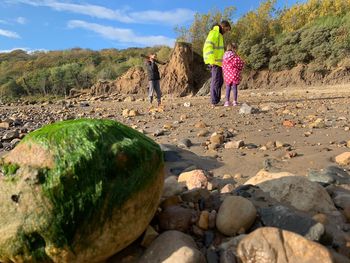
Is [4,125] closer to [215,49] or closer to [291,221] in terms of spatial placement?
[215,49]

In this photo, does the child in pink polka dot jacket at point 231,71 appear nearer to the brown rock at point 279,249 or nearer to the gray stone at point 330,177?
the gray stone at point 330,177

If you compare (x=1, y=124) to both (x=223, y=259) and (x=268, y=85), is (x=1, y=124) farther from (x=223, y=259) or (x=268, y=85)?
(x=268, y=85)

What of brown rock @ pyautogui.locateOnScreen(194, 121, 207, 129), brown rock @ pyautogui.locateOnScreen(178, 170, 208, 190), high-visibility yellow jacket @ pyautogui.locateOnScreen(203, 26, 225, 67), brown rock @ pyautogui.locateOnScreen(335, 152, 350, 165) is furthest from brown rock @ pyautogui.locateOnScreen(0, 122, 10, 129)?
brown rock @ pyautogui.locateOnScreen(335, 152, 350, 165)

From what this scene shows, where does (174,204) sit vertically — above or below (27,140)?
below

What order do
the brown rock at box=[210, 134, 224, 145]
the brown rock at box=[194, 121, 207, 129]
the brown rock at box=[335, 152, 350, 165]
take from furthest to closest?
the brown rock at box=[194, 121, 207, 129], the brown rock at box=[210, 134, 224, 145], the brown rock at box=[335, 152, 350, 165]

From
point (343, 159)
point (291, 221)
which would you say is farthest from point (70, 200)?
point (343, 159)

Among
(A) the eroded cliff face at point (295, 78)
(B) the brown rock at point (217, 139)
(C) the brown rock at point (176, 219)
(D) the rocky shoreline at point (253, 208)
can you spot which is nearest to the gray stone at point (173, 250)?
(D) the rocky shoreline at point (253, 208)

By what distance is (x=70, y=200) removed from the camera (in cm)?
208

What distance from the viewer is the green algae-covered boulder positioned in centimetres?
206

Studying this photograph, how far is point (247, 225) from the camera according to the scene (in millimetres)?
2506

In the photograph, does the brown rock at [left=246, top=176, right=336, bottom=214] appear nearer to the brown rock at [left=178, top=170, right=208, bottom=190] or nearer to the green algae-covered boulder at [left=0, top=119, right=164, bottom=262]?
the brown rock at [left=178, top=170, right=208, bottom=190]

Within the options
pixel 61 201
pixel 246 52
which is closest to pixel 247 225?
pixel 61 201

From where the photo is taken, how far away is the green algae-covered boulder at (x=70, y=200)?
2059mm

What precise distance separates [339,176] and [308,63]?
618 inches
